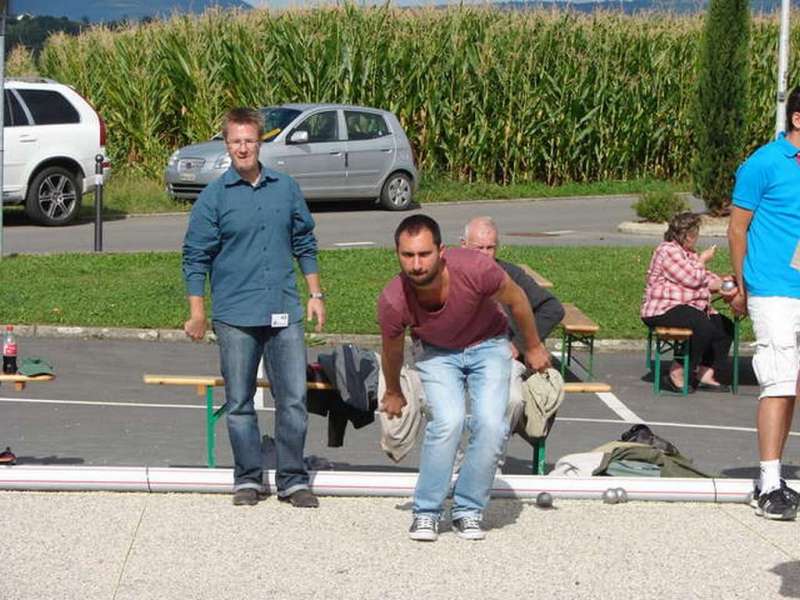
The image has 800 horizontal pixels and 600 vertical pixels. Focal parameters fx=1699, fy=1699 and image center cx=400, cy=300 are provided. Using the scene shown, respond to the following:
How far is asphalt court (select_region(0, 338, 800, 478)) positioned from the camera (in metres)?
10.3

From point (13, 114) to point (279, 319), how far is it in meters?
16.7

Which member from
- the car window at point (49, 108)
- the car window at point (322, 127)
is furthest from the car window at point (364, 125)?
the car window at point (49, 108)

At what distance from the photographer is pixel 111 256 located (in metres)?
18.7

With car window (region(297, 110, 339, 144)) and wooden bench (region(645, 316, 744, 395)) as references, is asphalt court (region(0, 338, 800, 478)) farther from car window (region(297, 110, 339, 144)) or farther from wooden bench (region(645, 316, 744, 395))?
car window (region(297, 110, 339, 144))

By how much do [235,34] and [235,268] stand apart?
2417 cm

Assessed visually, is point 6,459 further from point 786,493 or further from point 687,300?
point 687,300

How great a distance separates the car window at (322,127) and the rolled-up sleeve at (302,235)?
18.6 metres

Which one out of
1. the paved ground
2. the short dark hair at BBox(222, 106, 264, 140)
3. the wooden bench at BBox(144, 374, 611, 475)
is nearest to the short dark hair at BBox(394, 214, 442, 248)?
the short dark hair at BBox(222, 106, 264, 140)

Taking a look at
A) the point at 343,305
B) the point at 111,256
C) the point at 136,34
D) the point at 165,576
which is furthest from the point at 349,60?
the point at 165,576

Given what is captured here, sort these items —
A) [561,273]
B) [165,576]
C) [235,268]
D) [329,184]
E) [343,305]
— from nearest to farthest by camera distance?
1. [165,576]
2. [235,268]
3. [343,305]
4. [561,273]
5. [329,184]

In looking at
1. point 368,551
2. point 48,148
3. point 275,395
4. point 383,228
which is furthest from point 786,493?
point 48,148

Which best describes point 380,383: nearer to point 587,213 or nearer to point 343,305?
point 343,305

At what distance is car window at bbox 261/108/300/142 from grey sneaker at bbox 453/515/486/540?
19.2 metres

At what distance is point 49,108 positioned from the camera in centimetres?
2408
